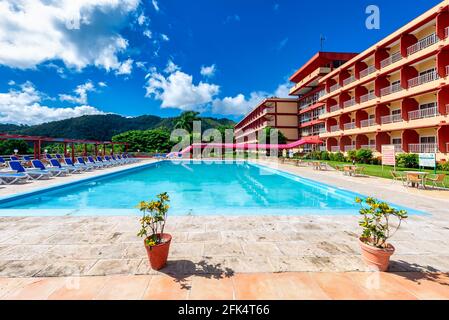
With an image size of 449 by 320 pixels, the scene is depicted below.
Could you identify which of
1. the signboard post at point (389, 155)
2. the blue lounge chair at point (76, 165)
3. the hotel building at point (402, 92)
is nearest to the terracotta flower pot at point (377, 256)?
the signboard post at point (389, 155)

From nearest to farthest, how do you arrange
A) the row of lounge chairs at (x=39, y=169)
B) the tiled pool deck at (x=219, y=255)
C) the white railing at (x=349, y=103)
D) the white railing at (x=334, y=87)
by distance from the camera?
the tiled pool deck at (x=219, y=255), the row of lounge chairs at (x=39, y=169), the white railing at (x=349, y=103), the white railing at (x=334, y=87)

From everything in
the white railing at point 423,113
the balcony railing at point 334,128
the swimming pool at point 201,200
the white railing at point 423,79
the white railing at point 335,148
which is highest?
the white railing at point 423,79

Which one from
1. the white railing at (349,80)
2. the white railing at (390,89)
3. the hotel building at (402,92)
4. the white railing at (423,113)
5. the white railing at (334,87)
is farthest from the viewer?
the white railing at (334,87)

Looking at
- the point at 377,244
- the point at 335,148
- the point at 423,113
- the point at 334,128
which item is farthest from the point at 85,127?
the point at 377,244

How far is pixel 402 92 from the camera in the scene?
17578 mm

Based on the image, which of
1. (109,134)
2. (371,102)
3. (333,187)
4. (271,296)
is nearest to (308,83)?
(371,102)

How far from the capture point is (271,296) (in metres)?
2.30

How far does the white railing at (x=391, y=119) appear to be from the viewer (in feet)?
60.5

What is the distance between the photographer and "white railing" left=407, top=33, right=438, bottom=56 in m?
15.6

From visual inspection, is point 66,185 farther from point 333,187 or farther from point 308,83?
point 308,83

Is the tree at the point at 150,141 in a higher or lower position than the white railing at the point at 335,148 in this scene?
higher

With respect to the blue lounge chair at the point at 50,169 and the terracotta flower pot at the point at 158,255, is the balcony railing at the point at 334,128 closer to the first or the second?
the terracotta flower pot at the point at 158,255

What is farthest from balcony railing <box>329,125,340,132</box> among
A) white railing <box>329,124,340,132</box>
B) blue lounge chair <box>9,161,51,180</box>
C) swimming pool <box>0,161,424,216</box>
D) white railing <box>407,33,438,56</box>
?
blue lounge chair <box>9,161,51,180</box>

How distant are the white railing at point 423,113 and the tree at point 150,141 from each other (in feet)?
135
